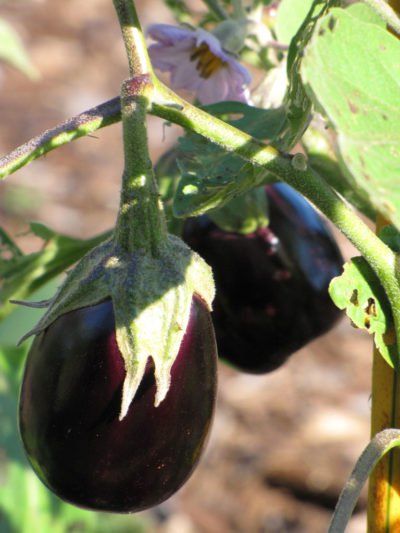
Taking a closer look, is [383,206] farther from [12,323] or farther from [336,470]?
[336,470]

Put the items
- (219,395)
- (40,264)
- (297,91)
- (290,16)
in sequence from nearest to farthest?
(297,91) → (290,16) → (40,264) → (219,395)

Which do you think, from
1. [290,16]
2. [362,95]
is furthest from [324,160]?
[362,95]

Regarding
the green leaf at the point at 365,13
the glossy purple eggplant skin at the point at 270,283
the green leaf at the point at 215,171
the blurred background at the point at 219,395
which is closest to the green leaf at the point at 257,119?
the green leaf at the point at 215,171

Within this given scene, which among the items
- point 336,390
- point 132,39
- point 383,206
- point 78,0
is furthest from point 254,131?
point 78,0

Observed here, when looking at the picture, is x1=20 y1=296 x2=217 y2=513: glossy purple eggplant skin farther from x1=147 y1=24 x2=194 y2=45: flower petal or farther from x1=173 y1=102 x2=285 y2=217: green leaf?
x1=147 y1=24 x2=194 y2=45: flower petal

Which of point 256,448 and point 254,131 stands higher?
point 254,131

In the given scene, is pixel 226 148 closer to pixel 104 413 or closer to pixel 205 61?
pixel 104 413
